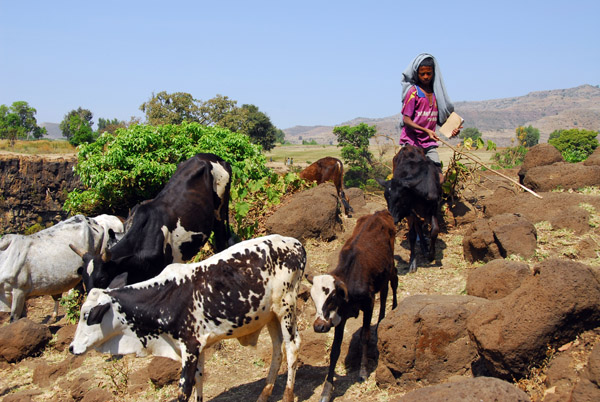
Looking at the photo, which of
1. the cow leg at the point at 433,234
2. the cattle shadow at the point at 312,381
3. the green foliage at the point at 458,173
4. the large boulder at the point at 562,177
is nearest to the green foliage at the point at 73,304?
the cattle shadow at the point at 312,381

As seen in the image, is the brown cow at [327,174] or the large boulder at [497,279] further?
the brown cow at [327,174]

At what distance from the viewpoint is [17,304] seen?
991cm

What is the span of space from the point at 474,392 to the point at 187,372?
3180mm

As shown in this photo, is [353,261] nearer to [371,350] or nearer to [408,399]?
[371,350]

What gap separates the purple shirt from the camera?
10.5 meters

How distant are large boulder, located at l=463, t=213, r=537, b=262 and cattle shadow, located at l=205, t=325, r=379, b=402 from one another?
290cm

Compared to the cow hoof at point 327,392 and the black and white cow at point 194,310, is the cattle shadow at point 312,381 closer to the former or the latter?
the cow hoof at point 327,392

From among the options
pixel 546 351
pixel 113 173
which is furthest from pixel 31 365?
pixel 546 351

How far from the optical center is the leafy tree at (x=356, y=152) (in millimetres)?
39469

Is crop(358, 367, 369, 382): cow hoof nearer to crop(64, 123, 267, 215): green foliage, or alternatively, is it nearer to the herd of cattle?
the herd of cattle

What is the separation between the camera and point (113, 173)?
13.3 m

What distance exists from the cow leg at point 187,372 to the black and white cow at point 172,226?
2.04 m

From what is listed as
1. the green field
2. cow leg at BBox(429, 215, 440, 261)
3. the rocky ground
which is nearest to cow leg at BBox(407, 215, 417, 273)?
the rocky ground

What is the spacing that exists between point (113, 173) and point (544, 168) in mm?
9875
